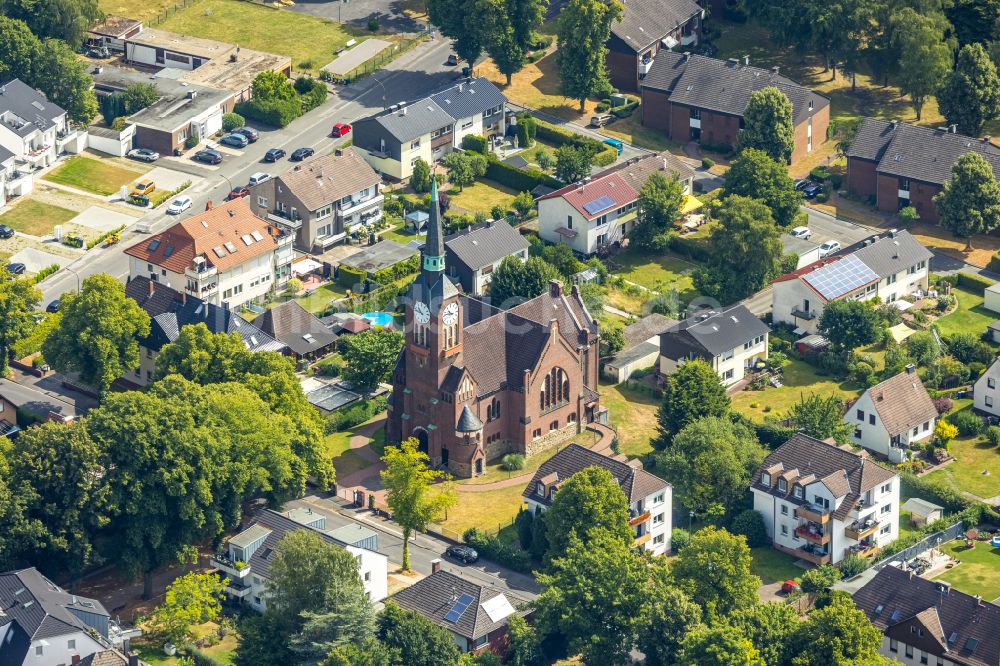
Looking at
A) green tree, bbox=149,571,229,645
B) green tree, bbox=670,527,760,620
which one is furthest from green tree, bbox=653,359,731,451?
green tree, bbox=149,571,229,645

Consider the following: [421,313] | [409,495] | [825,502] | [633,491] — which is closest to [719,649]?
[633,491]

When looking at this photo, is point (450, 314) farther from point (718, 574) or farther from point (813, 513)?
point (718, 574)

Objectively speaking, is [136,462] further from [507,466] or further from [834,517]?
[834,517]

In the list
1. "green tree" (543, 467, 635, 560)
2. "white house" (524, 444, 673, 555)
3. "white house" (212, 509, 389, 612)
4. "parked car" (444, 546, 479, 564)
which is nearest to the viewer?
"white house" (212, 509, 389, 612)

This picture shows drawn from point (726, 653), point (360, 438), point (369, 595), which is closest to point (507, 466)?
point (360, 438)

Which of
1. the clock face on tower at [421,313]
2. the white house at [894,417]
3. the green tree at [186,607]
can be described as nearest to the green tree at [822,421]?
the white house at [894,417]

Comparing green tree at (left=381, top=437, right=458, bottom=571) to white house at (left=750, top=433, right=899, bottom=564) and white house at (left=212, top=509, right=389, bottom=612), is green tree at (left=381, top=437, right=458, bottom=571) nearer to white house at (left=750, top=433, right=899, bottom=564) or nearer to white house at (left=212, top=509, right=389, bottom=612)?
white house at (left=212, top=509, right=389, bottom=612)
